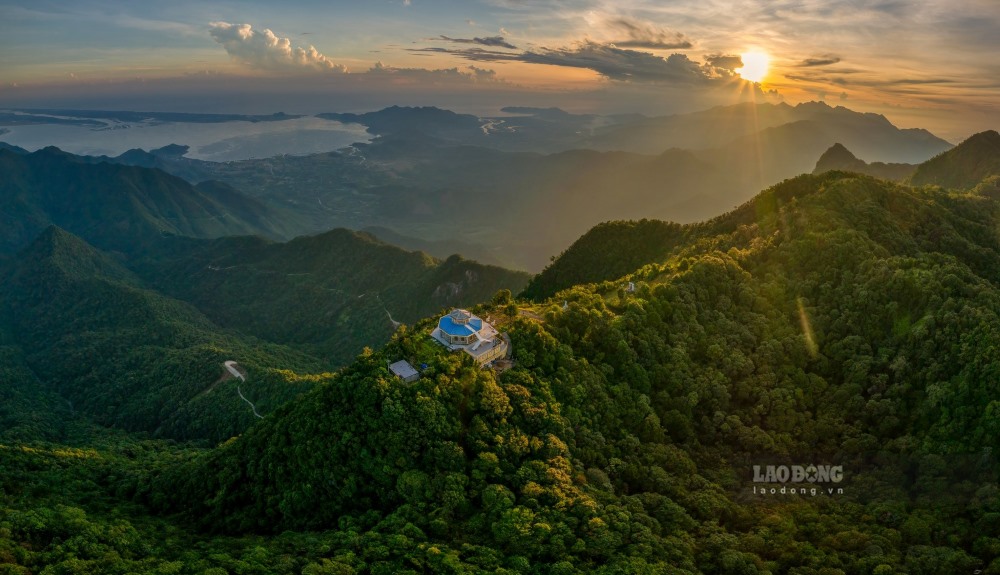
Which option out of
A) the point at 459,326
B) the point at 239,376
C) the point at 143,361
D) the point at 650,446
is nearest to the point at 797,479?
the point at 650,446

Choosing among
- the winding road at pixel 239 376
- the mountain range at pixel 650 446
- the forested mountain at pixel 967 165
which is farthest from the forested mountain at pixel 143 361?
the forested mountain at pixel 967 165

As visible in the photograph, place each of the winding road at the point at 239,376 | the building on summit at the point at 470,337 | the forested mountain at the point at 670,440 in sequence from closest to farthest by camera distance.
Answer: the forested mountain at the point at 670,440, the building on summit at the point at 470,337, the winding road at the point at 239,376

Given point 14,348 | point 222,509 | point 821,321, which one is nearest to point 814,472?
point 821,321

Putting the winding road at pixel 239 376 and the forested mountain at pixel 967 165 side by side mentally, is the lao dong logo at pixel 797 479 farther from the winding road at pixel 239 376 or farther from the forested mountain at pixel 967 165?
the forested mountain at pixel 967 165

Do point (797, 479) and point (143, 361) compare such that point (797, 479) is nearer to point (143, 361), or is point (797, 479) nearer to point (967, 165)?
point (143, 361)

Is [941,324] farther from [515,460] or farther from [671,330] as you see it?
[515,460]

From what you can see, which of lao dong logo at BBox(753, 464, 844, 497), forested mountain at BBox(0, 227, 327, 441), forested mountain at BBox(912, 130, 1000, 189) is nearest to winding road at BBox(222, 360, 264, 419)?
forested mountain at BBox(0, 227, 327, 441)

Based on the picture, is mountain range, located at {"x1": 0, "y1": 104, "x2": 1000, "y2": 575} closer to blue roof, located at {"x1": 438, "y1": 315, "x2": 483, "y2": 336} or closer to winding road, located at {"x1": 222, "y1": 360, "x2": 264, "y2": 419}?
blue roof, located at {"x1": 438, "y1": 315, "x2": 483, "y2": 336}
